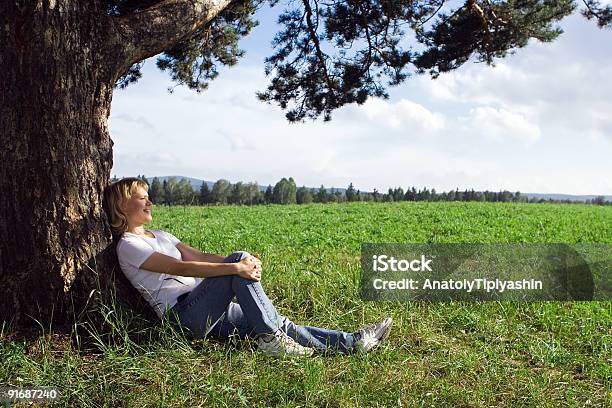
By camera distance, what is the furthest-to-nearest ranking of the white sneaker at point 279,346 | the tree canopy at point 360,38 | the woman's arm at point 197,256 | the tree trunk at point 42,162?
the tree canopy at point 360,38 < the woman's arm at point 197,256 < the tree trunk at point 42,162 < the white sneaker at point 279,346

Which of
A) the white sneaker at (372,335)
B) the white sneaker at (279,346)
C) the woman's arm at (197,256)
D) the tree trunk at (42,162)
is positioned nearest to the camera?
the white sneaker at (279,346)

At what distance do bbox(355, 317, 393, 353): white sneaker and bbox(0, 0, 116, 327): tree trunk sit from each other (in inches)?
81.9

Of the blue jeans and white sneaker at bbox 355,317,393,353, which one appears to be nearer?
the blue jeans

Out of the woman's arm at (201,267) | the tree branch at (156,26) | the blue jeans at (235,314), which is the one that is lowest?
the blue jeans at (235,314)

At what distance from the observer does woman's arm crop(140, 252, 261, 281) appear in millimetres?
4332

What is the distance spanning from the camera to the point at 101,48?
4836 millimetres

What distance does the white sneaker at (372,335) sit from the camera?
4655 millimetres

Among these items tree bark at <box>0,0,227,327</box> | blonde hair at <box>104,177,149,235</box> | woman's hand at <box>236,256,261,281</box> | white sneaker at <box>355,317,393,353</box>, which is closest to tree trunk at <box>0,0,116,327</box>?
tree bark at <box>0,0,227,327</box>

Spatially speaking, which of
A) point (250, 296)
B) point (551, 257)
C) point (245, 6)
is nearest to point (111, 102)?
point (250, 296)

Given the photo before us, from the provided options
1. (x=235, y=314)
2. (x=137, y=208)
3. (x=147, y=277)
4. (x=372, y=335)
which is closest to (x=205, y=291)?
(x=235, y=314)

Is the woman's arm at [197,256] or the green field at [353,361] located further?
the woman's arm at [197,256]

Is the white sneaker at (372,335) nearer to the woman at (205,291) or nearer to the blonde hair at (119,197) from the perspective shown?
the woman at (205,291)

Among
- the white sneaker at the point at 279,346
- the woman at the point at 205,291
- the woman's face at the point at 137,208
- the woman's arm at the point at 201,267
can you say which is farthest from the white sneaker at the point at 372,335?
the woman's face at the point at 137,208

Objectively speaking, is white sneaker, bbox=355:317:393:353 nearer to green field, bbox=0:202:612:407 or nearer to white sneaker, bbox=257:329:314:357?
green field, bbox=0:202:612:407
